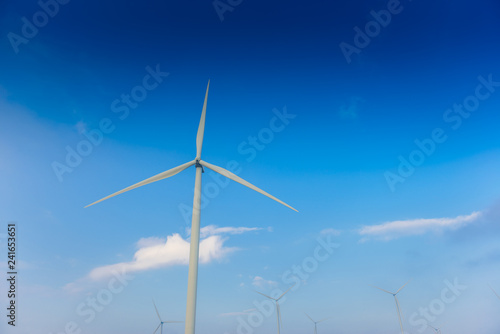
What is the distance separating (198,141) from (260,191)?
8.58 meters

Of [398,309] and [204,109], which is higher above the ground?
[204,109]

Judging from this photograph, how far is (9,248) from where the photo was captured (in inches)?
1318

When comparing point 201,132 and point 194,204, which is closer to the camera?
point 194,204

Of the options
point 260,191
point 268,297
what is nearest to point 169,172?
point 260,191

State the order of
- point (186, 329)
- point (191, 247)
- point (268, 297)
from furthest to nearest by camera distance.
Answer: point (268, 297) < point (191, 247) < point (186, 329)

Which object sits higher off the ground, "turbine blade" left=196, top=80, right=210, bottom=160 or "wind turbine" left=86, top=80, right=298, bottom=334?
"turbine blade" left=196, top=80, right=210, bottom=160

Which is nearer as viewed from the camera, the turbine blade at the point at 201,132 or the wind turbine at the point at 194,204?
the wind turbine at the point at 194,204

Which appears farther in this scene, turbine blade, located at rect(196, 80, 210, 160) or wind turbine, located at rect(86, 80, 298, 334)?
turbine blade, located at rect(196, 80, 210, 160)

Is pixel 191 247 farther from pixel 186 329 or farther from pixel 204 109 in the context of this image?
pixel 204 109

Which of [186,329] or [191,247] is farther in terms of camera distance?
[191,247]

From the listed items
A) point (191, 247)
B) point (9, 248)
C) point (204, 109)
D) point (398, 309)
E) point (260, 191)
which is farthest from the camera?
point (398, 309)

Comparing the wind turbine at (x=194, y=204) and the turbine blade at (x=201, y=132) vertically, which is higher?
the turbine blade at (x=201, y=132)

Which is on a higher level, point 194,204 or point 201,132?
point 201,132

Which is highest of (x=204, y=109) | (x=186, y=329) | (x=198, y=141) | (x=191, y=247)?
(x=204, y=109)
